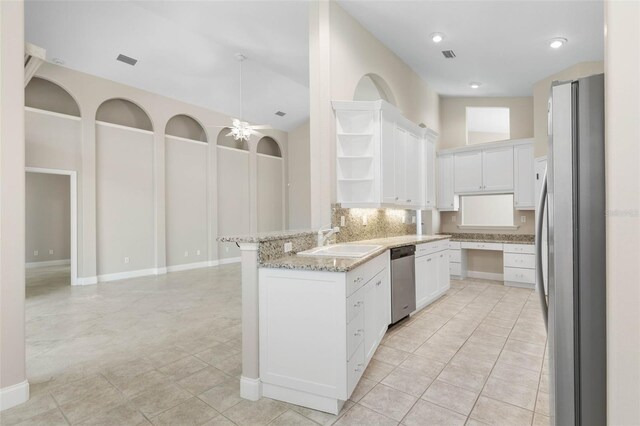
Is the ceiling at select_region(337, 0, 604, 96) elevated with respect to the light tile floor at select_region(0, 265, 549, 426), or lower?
elevated

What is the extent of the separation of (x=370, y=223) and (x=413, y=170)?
1.15m

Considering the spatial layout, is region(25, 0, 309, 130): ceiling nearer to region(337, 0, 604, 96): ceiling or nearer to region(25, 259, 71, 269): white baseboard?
region(337, 0, 604, 96): ceiling

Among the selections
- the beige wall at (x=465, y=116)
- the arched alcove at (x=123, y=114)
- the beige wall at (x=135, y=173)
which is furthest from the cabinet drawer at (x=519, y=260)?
the arched alcove at (x=123, y=114)

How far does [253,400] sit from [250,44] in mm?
5819

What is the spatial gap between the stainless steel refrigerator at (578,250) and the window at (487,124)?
6350mm

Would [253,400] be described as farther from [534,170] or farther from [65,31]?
[65,31]

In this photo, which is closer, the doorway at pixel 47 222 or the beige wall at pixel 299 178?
the doorway at pixel 47 222

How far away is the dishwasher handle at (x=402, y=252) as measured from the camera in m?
3.67

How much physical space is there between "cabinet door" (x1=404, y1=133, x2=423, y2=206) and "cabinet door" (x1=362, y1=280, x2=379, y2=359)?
229 centimetres

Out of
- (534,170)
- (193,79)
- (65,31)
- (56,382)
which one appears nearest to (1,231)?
(56,382)

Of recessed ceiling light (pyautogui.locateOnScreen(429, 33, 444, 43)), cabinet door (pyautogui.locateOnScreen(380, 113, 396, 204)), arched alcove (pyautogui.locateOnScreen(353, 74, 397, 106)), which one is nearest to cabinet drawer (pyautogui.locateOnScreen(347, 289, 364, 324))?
cabinet door (pyautogui.locateOnScreen(380, 113, 396, 204))

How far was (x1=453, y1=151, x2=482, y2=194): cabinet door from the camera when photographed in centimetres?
642

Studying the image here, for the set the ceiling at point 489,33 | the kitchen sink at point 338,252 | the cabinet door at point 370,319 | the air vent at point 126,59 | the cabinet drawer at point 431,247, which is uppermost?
the air vent at point 126,59

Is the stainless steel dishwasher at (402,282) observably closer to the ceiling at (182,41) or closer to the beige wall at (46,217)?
the ceiling at (182,41)
